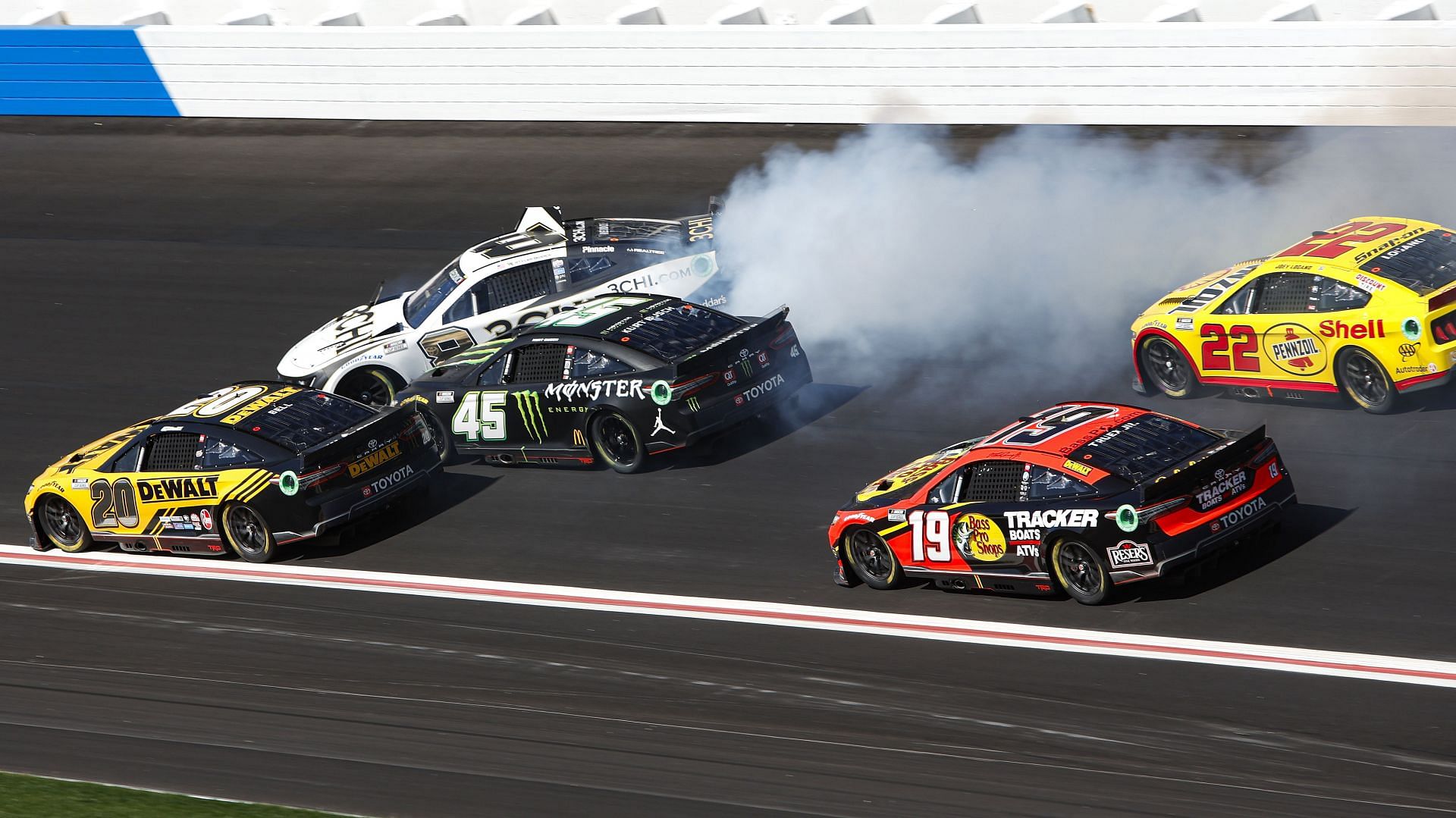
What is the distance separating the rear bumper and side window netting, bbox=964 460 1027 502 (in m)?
0.94

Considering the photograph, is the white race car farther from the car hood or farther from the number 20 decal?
the number 20 decal

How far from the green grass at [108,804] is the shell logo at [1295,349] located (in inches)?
368

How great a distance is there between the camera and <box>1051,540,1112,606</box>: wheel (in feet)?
38.7

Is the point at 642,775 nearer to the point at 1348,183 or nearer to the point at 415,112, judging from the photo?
the point at 1348,183

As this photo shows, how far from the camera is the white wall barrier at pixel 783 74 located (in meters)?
21.9

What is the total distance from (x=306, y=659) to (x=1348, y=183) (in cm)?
1358

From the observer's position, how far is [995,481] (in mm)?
12117

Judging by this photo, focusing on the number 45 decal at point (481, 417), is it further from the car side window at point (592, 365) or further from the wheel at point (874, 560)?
the wheel at point (874, 560)

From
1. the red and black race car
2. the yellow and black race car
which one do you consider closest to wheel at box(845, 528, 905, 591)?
the red and black race car

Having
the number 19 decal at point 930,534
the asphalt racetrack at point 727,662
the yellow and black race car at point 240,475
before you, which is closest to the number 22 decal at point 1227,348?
the asphalt racetrack at point 727,662

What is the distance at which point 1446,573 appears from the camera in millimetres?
11773

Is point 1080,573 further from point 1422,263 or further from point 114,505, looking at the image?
point 114,505

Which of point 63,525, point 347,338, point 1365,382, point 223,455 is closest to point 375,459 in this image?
point 223,455

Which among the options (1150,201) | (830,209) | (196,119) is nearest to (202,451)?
(830,209)
